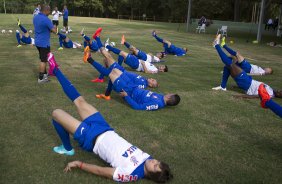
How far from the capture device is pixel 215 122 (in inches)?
258

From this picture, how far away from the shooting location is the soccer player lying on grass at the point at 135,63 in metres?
10.2

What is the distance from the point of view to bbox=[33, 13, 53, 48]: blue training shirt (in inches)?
337

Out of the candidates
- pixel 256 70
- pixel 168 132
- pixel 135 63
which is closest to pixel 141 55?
pixel 135 63

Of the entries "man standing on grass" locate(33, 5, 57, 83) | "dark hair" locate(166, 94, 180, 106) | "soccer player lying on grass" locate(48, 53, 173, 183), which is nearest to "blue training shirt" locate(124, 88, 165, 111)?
"dark hair" locate(166, 94, 180, 106)

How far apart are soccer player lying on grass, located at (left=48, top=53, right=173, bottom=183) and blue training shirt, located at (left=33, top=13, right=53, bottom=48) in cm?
462

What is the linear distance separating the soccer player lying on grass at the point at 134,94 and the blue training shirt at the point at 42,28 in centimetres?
209

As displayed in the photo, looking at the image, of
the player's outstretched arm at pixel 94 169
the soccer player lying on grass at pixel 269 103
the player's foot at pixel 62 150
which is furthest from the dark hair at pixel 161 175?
the soccer player lying on grass at pixel 269 103

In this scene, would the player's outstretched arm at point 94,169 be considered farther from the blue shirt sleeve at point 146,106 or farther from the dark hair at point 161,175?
the blue shirt sleeve at point 146,106

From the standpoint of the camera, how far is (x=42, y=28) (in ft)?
28.6

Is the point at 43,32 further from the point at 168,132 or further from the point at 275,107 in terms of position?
the point at 275,107

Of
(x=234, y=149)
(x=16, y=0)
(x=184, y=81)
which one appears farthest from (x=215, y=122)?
(x=16, y=0)

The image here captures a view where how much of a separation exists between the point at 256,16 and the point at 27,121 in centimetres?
5659

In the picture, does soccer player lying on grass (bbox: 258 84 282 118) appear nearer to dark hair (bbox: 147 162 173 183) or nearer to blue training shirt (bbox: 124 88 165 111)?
dark hair (bbox: 147 162 173 183)

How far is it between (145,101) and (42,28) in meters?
3.85
